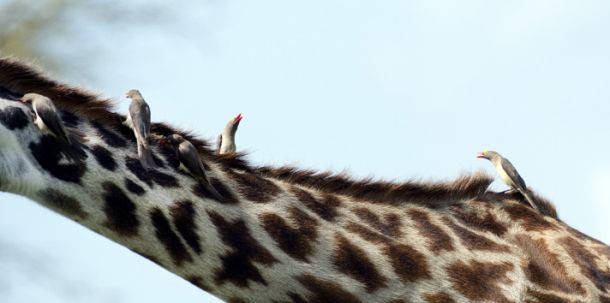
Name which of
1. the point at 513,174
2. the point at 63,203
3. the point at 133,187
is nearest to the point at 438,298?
the point at 133,187

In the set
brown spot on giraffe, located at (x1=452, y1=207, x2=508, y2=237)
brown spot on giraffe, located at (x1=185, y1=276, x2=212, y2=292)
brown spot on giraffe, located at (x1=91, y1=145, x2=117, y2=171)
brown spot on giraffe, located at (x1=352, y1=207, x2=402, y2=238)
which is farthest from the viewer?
brown spot on giraffe, located at (x1=452, y1=207, x2=508, y2=237)

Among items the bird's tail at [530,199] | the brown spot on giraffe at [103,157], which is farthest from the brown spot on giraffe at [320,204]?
the bird's tail at [530,199]

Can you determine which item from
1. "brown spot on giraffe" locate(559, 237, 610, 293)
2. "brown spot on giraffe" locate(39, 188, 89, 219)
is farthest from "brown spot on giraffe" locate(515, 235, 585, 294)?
"brown spot on giraffe" locate(39, 188, 89, 219)

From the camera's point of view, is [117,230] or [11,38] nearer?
[117,230]

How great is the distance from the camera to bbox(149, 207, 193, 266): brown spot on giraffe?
24.0 ft

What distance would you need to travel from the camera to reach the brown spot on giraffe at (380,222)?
8039mm

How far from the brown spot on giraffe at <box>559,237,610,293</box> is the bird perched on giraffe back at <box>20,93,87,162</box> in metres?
2.95

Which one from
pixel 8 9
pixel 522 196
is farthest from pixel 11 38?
pixel 522 196

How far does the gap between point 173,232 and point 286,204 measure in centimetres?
73

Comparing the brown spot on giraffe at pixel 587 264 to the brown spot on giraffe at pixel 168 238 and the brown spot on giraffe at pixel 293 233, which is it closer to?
the brown spot on giraffe at pixel 293 233

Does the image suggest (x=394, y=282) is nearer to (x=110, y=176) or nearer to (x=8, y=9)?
(x=110, y=176)

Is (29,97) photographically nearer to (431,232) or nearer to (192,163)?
(192,163)

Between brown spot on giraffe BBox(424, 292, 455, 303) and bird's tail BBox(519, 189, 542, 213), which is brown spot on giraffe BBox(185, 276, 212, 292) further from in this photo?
bird's tail BBox(519, 189, 542, 213)

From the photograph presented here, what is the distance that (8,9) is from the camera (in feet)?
51.9
